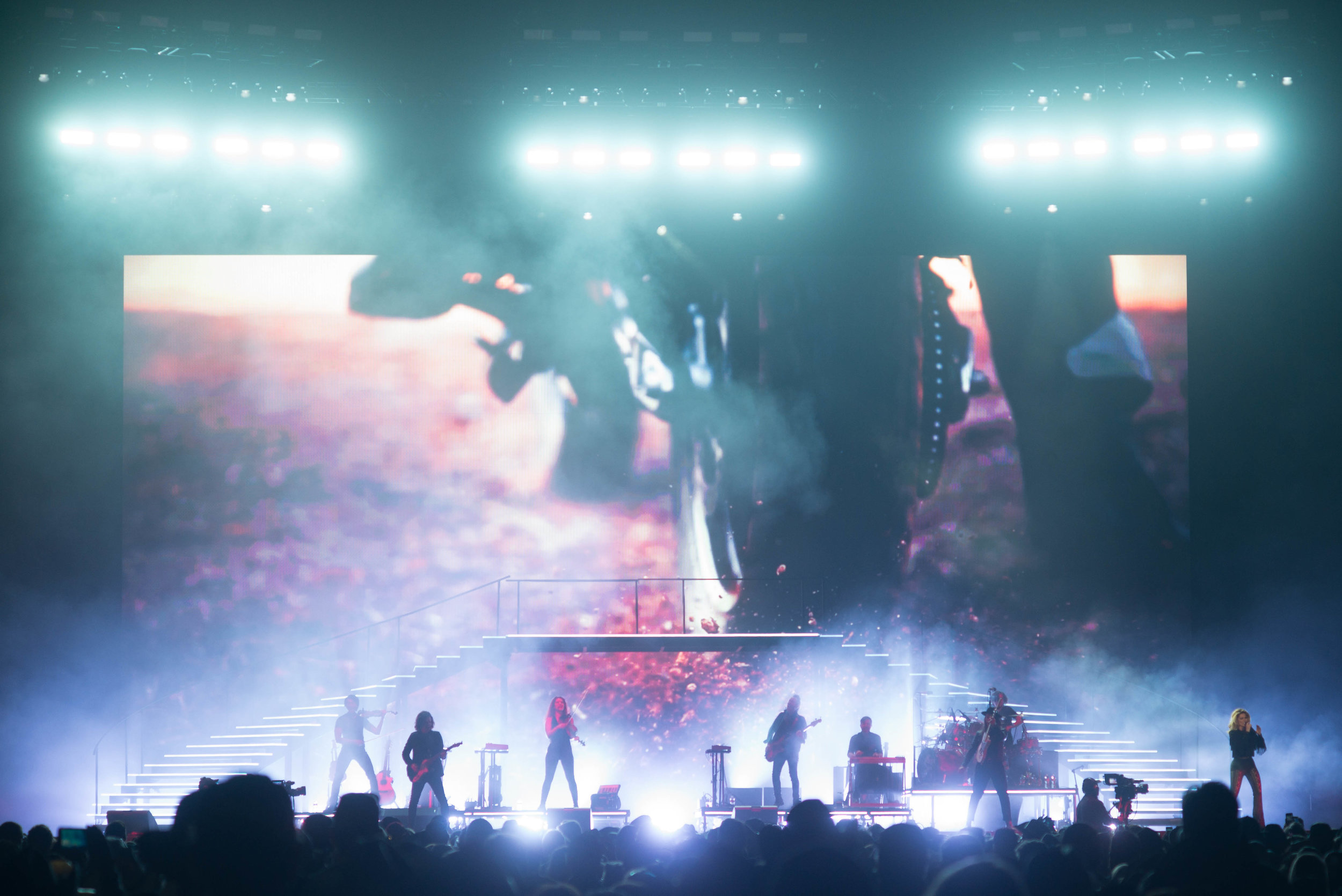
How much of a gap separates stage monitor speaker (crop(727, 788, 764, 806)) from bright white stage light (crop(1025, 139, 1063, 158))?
9.11 metres

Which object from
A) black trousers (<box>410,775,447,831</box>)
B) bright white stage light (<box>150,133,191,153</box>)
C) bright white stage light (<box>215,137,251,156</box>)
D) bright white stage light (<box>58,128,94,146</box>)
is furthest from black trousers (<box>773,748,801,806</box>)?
bright white stage light (<box>58,128,94,146</box>)

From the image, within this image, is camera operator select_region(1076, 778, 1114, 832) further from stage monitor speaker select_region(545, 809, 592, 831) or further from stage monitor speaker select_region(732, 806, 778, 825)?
stage monitor speaker select_region(545, 809, 592, 831)

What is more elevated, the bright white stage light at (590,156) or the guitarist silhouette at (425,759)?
the bright white stage light at (590,156)

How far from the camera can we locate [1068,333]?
648 inches

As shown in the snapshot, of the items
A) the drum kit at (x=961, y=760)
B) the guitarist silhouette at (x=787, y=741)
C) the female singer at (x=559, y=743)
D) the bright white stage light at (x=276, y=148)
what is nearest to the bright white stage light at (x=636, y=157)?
the bright white stage light at (x=276, y=148)

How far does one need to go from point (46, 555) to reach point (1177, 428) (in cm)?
1600

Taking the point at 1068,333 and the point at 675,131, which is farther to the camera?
the point at 1068,333

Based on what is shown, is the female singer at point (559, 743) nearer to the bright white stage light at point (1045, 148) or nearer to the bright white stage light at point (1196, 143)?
the bright white stage light at point (1045, 148)

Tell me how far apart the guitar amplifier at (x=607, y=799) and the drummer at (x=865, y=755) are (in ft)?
8.94

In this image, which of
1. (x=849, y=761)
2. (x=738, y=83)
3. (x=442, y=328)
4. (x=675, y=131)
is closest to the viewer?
(x=849, y=761)

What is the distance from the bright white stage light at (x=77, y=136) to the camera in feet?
46.9

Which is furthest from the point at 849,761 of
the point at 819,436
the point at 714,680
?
the point at 819,436

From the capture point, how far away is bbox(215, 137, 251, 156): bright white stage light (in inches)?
570

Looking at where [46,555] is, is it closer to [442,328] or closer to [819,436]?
[442,328]
